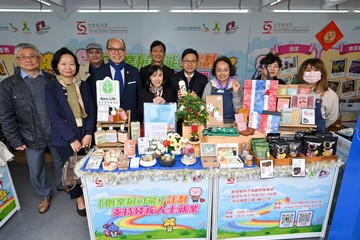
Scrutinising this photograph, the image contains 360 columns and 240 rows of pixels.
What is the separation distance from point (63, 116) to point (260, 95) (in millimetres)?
1984

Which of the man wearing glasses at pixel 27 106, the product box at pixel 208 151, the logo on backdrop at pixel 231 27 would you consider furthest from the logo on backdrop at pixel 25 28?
the product box at pixel 208 151

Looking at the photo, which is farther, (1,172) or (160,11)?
(160,11)

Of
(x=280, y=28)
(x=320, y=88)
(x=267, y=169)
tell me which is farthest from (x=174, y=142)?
(x=280, y=28)

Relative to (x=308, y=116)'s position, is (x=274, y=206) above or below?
below

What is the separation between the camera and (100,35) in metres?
4.33

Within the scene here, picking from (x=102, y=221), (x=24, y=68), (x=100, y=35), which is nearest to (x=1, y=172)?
(x=24, y=68)

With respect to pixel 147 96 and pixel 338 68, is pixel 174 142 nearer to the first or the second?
pixel 147 96

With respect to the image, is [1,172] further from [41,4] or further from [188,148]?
[41,4]

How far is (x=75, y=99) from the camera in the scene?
239 centimetres

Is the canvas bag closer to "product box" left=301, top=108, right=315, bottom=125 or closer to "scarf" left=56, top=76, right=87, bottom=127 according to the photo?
"product box" left=301, top=108, right=315, bottom=125

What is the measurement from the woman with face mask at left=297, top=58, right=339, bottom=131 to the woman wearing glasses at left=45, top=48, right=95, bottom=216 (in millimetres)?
2318

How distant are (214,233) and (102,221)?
1048 millimetres

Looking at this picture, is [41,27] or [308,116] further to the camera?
[41,27]

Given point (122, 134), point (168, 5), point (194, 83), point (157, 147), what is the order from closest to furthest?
1. point (157, 147)
2. point (122, 134)
3. point (194, 83)
4. point (168, 5)
